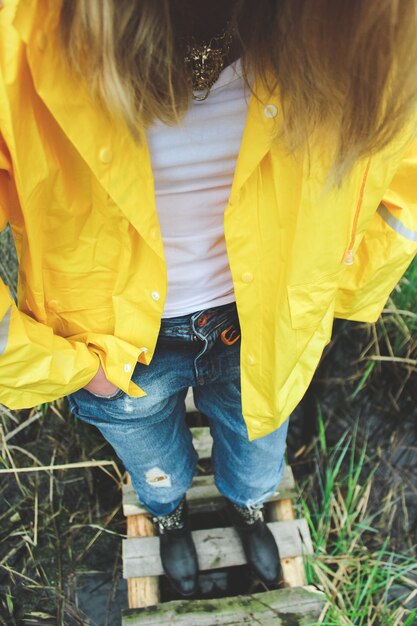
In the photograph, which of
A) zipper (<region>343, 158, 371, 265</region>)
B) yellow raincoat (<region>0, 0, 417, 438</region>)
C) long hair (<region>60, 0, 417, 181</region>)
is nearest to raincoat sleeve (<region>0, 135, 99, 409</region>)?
yellow raincoat (<region>0, 0, 417, 438</region>)

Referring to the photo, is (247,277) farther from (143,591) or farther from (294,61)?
(143,591)

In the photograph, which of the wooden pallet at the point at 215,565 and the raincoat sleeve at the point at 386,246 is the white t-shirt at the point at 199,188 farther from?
the wooden pallet at the point at 215,565

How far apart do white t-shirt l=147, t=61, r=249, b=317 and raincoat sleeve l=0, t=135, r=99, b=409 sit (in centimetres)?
20

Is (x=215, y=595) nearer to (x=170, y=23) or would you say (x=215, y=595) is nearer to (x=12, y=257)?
(x=12, y=257)

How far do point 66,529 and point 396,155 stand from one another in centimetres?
166

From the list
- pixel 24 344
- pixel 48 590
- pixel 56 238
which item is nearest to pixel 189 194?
pixel 56 238

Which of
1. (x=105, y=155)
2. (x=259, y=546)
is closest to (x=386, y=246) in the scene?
(x=105, y=155)

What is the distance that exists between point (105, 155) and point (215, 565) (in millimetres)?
1380

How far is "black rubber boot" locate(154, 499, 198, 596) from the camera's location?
154cm

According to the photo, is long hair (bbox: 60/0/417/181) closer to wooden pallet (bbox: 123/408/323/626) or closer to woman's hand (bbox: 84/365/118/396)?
woman's hand (bbox: 84/365/118/396)

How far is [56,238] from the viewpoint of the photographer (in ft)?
2.67

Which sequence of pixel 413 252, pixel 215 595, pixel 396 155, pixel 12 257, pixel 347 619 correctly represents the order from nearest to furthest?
pixel 396 155, pixel 413 252, pixel 347 619, pixel 215 595, pixel 12 257

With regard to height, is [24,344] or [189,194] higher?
[189,194]

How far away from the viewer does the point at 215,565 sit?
1.60 meters
